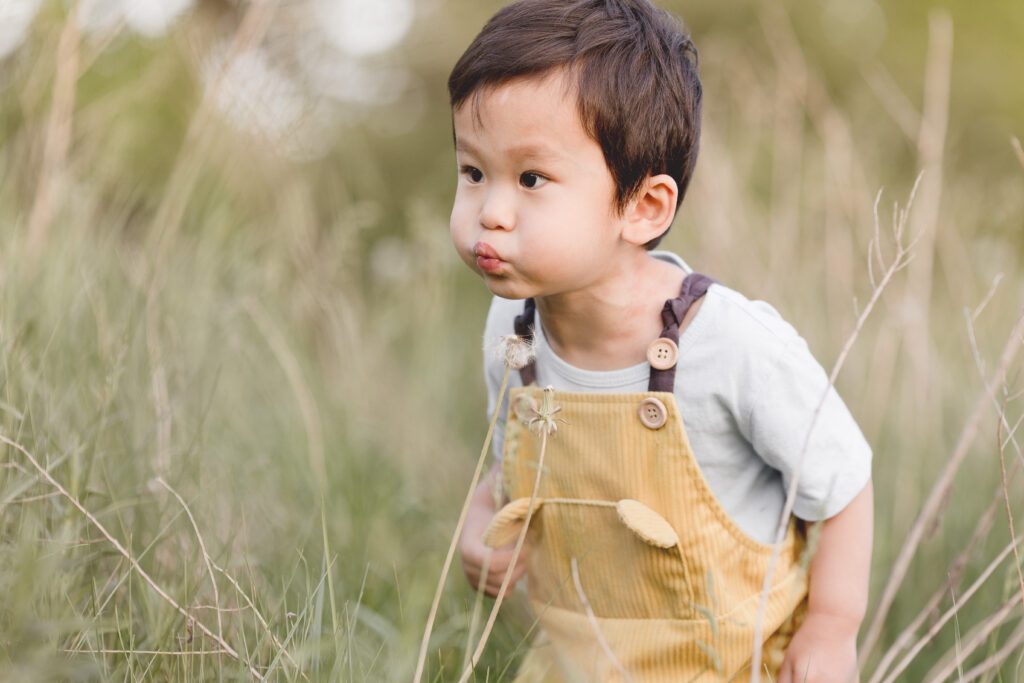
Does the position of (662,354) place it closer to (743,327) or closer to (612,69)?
(743,327)

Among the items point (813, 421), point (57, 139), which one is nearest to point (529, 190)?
point (813, 421)

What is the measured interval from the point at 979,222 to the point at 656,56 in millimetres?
2273

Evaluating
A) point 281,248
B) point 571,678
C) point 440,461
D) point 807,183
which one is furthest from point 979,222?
point 571,678

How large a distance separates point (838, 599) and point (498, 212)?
2.39ft

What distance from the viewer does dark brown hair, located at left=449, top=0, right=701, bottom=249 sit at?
139cm

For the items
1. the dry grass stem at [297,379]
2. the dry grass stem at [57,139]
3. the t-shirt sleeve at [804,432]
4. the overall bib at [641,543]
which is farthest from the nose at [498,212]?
the dry grass stem at [57,139]

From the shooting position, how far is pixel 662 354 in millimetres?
1506

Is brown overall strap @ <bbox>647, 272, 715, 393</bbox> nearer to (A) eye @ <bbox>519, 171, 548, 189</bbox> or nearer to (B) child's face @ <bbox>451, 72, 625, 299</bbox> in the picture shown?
(B) child's face @ <bbox>451, 72, 625, 299</bbox>

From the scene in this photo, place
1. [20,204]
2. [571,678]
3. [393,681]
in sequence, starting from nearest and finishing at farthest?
[393,681], [571,678], [20,204]

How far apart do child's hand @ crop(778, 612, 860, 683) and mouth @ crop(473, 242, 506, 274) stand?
0.68 metres

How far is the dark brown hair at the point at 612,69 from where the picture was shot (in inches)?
54.7

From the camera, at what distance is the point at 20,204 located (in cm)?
219

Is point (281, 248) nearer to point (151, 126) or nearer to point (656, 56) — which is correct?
point (151, 126)

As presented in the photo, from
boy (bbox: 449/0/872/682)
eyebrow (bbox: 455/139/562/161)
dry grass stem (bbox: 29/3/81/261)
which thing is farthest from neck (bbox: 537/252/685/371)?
dry grass stem (bbox: 29/3/81/261)
